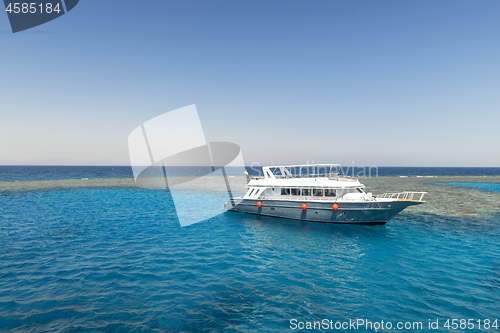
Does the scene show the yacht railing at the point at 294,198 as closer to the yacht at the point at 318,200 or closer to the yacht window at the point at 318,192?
the yacht at the point at 318,200

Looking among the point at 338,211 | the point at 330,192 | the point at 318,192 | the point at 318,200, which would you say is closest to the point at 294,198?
the point at 318,192

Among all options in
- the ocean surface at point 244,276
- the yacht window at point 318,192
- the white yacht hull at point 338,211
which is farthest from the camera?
Answer: the yacht window at point 318,192

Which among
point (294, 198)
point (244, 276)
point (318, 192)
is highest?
point (318, 192)

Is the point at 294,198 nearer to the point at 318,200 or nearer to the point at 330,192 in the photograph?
the point at 318,200

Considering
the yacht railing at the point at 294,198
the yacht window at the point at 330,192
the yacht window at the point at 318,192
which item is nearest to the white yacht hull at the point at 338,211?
the yacht railing at the point at 294,198

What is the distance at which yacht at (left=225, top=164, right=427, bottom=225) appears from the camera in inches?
965

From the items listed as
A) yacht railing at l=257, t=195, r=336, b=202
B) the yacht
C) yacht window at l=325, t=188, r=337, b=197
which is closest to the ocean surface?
the yacht

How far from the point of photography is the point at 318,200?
26594 millimetres

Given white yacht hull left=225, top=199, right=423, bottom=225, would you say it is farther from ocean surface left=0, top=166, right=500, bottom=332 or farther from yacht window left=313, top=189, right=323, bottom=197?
yacht window left=313, top=189, right=323, bottom=197

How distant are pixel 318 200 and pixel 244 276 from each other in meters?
14.7

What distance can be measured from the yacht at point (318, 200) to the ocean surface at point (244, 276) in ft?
4.58

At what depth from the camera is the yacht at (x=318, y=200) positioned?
2452 cm

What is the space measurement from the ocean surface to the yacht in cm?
140

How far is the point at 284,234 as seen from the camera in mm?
23500
